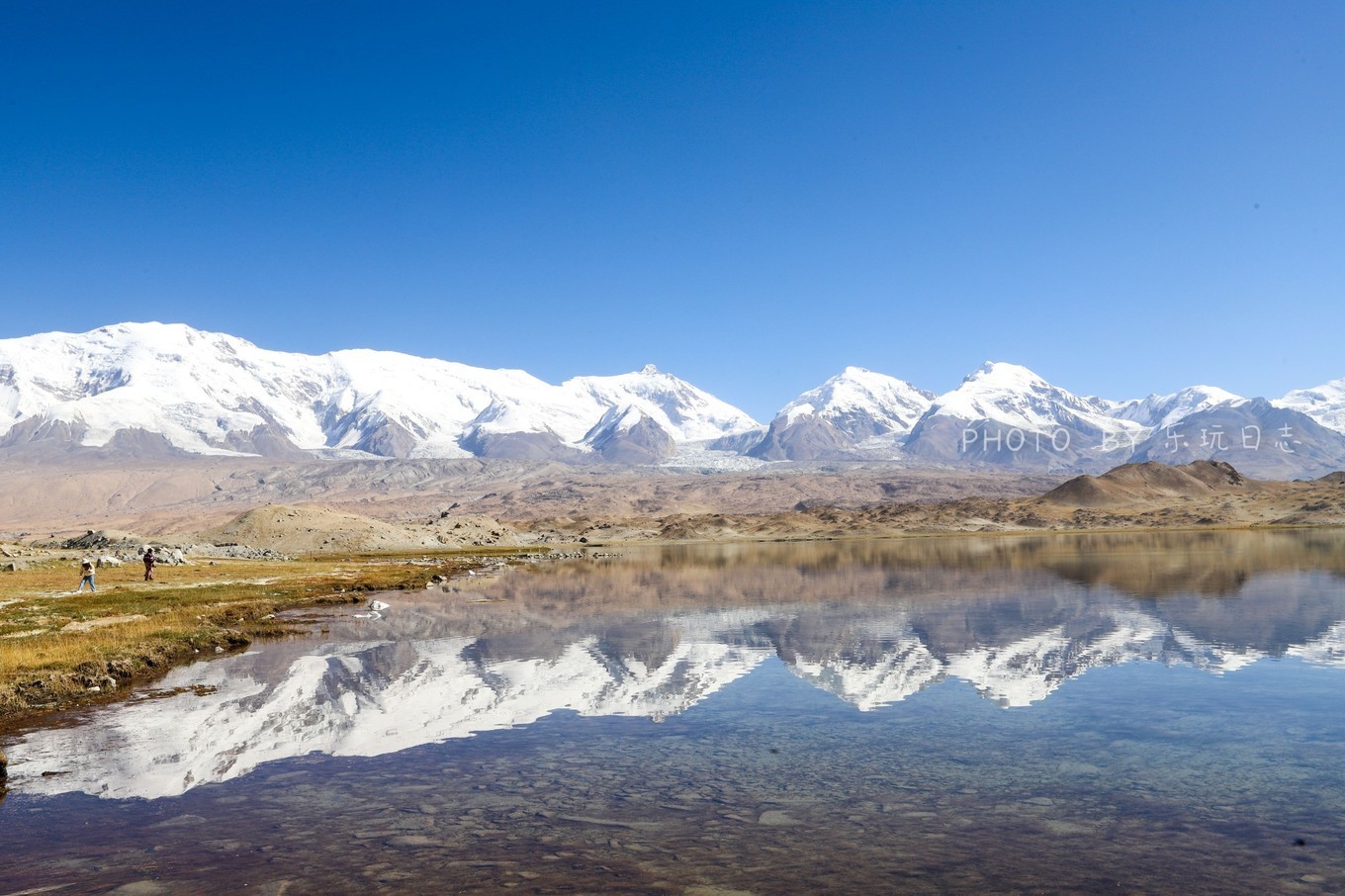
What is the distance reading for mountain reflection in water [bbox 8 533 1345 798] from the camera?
70.8ft

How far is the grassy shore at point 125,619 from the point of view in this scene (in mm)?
26875

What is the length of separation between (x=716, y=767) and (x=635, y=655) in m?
16.4

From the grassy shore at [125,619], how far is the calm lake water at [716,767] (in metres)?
2.19

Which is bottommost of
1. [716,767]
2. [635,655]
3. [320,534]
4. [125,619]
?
[320,534]

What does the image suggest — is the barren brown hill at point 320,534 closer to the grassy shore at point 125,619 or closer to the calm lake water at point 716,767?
the grassy shore at point 125,619

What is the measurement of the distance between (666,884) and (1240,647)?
29632mm

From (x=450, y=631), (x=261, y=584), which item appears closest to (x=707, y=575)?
(x=261, y=584)

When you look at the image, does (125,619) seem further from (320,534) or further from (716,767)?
(320,534)

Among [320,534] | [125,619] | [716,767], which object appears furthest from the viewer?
[320,534]

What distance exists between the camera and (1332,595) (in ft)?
166

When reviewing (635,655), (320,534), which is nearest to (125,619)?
(635,655)

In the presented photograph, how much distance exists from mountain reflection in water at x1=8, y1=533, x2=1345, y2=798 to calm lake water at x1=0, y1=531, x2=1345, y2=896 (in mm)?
182

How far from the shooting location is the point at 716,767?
→ 62.4ft

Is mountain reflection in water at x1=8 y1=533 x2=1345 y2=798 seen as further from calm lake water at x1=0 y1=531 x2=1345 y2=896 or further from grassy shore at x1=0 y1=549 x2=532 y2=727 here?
grassy shore at x1=0 y1=549 x2=532 y2=727
